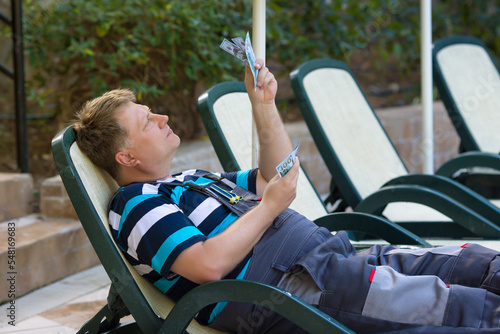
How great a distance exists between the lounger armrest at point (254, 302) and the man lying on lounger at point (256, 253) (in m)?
0.06

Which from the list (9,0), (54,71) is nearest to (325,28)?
(54,71)

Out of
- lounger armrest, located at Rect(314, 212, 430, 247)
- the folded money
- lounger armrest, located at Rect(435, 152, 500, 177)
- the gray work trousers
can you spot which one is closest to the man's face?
the folded money

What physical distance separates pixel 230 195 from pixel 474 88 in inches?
139

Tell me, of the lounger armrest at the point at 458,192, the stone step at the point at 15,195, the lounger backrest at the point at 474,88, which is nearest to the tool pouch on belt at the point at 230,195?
the lounger armrest at the point at 458,192

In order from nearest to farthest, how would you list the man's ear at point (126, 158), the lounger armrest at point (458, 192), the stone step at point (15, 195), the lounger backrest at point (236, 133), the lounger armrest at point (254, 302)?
the lounger armrest at point (254, 302) → the man's ear at point (126, 158) → the lounger backrest at point (236, 133) → the lounger armrest at point (458, 192) → the stone step at point (15, 195)

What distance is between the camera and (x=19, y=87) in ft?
13.3

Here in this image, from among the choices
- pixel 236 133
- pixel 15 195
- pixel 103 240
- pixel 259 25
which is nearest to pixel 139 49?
pixel 15 195

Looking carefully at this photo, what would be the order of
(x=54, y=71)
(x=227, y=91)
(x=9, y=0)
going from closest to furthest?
1. (x=227, y=91)
2. (x=9, y=0)
3. (x=54, y=71)

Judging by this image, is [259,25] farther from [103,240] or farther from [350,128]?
[350,128]

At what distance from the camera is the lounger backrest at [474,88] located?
15.8 ft

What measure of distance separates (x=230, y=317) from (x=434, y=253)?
2.21 ft

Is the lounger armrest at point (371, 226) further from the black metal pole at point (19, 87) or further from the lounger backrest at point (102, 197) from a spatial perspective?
the black metal pole at point (19, 87)

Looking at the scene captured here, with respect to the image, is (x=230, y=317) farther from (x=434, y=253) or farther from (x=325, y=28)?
(x=325, y=28)

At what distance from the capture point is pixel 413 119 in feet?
21.2
